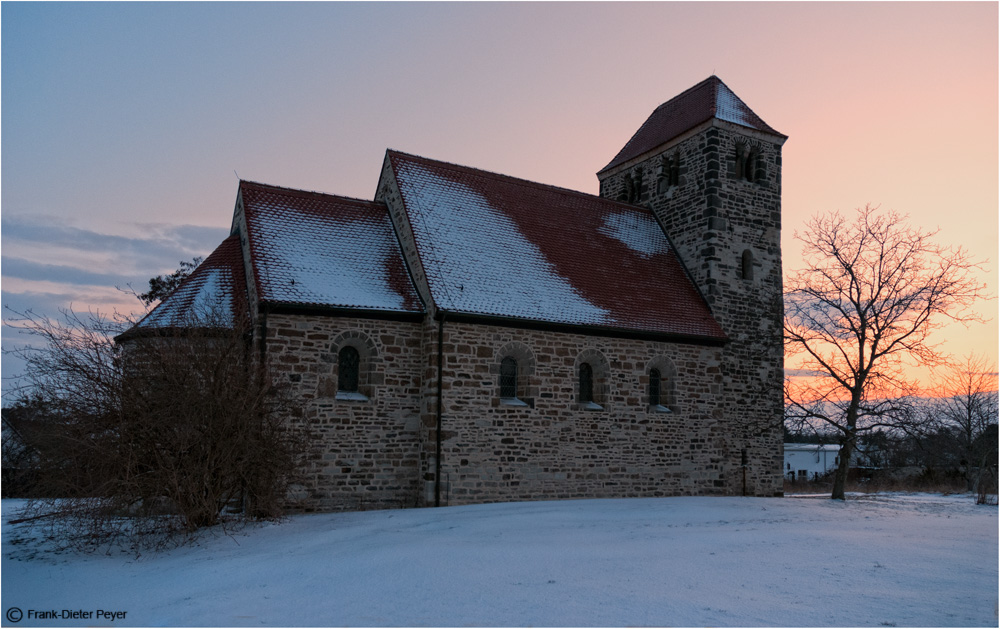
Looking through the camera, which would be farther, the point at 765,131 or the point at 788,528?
the point at 765,131

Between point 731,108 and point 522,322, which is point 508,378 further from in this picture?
point 731,108

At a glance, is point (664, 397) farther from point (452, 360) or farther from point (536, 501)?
point (452, 360)

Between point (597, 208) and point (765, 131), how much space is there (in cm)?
550

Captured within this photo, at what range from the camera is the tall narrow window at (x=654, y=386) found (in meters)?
17.9

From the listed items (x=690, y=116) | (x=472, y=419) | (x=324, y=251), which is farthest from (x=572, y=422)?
(x=690, y=116)

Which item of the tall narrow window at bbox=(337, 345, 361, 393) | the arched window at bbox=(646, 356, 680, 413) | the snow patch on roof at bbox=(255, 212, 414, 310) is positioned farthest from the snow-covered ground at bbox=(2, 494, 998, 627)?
the arched window at bbox=(646, 356, 680, 413)

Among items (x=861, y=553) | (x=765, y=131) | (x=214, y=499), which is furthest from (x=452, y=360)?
(x=765, y=131)

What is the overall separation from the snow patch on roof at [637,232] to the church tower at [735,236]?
17.5 inches

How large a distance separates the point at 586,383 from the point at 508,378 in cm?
208

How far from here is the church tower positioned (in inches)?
750

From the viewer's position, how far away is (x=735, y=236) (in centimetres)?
2030

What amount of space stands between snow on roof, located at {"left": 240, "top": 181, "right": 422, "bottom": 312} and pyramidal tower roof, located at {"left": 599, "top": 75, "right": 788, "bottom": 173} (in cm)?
945

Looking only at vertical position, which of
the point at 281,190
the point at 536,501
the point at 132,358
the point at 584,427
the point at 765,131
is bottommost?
the point at 536,501

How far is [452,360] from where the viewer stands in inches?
590
